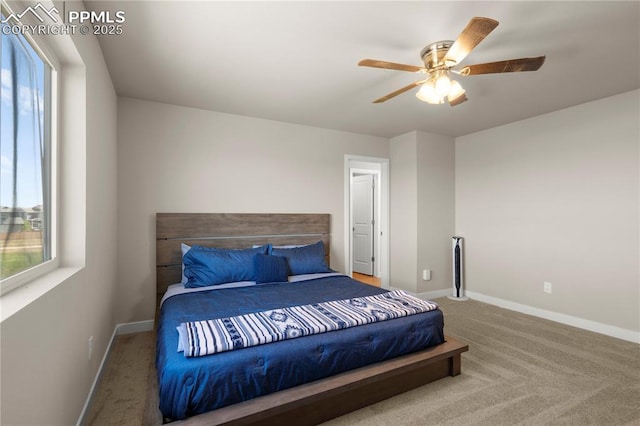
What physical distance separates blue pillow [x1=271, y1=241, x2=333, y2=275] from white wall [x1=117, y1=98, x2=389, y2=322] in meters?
0.65

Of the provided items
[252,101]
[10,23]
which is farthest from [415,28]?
[10,23]

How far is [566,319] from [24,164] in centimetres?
489

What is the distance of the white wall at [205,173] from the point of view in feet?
10.7

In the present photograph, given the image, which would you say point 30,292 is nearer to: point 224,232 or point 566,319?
point 224,232

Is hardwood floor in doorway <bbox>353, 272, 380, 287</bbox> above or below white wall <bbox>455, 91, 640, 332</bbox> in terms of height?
below

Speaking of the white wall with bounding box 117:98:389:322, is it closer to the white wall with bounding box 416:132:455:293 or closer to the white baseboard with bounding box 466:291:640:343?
the white wall with bounding box 416:132:455:293

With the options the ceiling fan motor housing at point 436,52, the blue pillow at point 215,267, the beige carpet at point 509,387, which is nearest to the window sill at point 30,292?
the beige carpet at point 509,387


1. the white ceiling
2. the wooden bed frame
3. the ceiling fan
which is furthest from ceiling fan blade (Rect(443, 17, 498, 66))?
the wooden bed frame

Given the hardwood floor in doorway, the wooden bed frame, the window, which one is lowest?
the hardwood floor in doorway

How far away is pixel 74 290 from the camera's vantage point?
1.67 metres

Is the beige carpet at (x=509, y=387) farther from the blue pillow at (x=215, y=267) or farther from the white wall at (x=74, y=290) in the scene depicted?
the blue pillow at (x=215, y=267)

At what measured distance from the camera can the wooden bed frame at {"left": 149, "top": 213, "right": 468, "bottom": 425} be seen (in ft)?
5.36

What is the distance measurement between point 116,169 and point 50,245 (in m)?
1.66

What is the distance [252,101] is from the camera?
3326 mm
